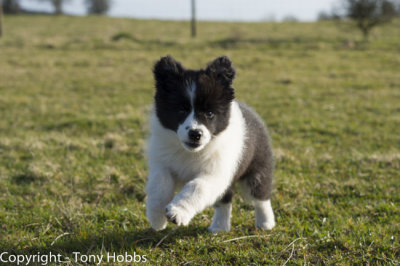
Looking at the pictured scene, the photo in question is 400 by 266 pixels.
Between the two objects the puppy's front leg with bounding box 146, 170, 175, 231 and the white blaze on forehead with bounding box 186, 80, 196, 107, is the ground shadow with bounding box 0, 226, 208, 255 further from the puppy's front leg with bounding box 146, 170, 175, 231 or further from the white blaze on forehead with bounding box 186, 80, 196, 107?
the white blaze on forehead with bounding box 186, 80, 196, 107

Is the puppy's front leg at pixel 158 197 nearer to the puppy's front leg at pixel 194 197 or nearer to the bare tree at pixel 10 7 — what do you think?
the puppy's front leg at pixel 194 197

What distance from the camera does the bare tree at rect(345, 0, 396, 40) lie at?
2528cm

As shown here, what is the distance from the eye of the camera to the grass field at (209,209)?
150 inches

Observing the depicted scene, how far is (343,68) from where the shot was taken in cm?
1662

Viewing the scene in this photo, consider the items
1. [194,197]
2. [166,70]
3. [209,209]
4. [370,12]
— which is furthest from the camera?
[370,12]

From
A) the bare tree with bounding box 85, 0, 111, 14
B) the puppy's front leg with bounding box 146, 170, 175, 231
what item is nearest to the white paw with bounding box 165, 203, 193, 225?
the puppy's front leg with bounding box 146, 170, 175, 231

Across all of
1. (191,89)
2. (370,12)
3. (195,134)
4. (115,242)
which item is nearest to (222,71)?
(191,89)

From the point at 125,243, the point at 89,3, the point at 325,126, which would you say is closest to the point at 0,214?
the point at 125,243

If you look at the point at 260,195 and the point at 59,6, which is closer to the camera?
the point at 260,195

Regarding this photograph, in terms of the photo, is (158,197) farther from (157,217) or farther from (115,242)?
(115,242)

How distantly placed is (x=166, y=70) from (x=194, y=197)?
3.95 feet

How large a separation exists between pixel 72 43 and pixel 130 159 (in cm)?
1792

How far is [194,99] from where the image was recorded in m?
3.49

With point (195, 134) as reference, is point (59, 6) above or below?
above
